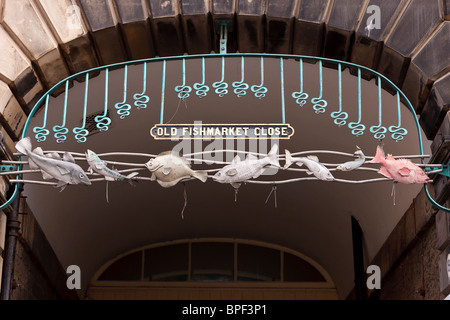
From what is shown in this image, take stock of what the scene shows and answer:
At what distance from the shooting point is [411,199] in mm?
11055

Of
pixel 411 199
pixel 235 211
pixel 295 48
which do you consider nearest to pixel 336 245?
pixel 235 211

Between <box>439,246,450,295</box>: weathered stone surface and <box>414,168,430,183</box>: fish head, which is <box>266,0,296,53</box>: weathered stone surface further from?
<box>439,246,450,295</box>: weathered stone surface

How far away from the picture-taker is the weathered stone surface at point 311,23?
384 inches

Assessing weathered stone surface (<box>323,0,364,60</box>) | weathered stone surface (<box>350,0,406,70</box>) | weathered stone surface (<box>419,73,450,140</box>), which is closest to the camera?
weathered stone surface (<box>419,73,450,140</box>)

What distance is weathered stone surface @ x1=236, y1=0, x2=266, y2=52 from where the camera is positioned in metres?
9.83

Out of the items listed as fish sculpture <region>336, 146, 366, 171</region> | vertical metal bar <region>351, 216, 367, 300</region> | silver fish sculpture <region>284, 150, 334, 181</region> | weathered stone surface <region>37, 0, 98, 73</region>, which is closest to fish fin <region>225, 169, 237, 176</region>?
silver fish sculpture <region>284, 150, 334, 181</region>

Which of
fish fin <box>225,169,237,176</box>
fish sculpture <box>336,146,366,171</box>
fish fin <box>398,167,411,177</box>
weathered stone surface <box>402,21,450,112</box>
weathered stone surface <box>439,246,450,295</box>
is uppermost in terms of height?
weathered stone surface <box>402,21,450,112</box>

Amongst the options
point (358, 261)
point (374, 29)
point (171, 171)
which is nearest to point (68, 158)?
point (171, 171)

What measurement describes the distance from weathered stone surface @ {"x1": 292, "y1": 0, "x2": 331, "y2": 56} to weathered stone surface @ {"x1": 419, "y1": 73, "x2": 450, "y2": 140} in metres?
1.38

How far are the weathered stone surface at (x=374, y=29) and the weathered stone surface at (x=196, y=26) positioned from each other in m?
1.60

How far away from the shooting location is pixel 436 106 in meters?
9.12

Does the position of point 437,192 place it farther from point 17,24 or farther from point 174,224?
point 174,224

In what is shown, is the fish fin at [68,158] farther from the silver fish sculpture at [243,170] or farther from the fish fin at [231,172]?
the fish fin at [231,172]

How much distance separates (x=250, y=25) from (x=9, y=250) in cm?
345
